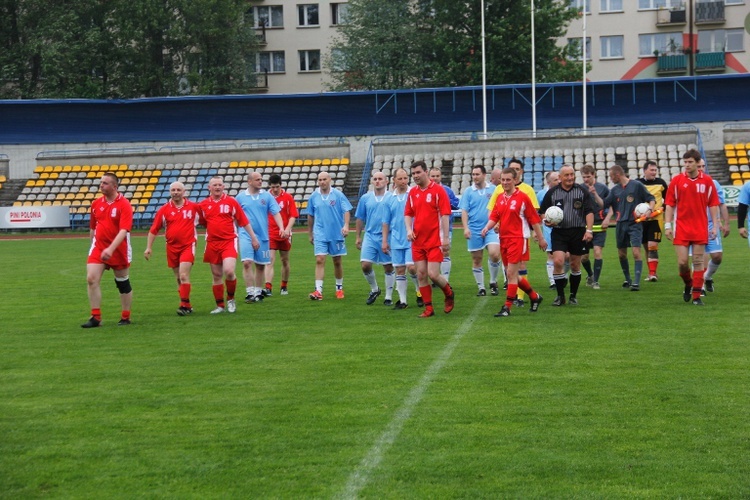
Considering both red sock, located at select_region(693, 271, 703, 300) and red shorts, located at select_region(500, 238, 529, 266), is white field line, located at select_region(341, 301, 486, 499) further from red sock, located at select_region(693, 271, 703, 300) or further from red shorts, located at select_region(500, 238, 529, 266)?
red sock, located at select_region(693, 271, 703, 300)

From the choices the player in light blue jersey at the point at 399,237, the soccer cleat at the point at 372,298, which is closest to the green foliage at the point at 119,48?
the soccer cleat at the point at 372,298

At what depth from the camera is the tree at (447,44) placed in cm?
5628

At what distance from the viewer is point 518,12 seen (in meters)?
56.4

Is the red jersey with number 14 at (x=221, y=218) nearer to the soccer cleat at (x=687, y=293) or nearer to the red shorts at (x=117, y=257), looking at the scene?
the red shorts at (x=117, y=257)

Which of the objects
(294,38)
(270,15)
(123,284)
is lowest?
(123,284)

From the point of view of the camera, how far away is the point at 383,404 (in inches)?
319

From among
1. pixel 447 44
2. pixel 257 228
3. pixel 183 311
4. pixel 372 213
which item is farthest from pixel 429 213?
pixel 447 44

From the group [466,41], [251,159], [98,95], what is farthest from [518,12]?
[98,95]

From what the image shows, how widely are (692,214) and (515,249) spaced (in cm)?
270

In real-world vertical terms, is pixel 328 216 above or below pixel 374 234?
above

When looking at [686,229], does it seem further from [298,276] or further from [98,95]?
[98,95]

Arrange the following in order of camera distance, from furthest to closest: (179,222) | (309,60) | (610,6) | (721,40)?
(309,60) → (610,6) → (721,40) → (179,222)

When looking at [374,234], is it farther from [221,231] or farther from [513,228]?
[513,228]

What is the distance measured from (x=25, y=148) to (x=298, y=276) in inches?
1442
